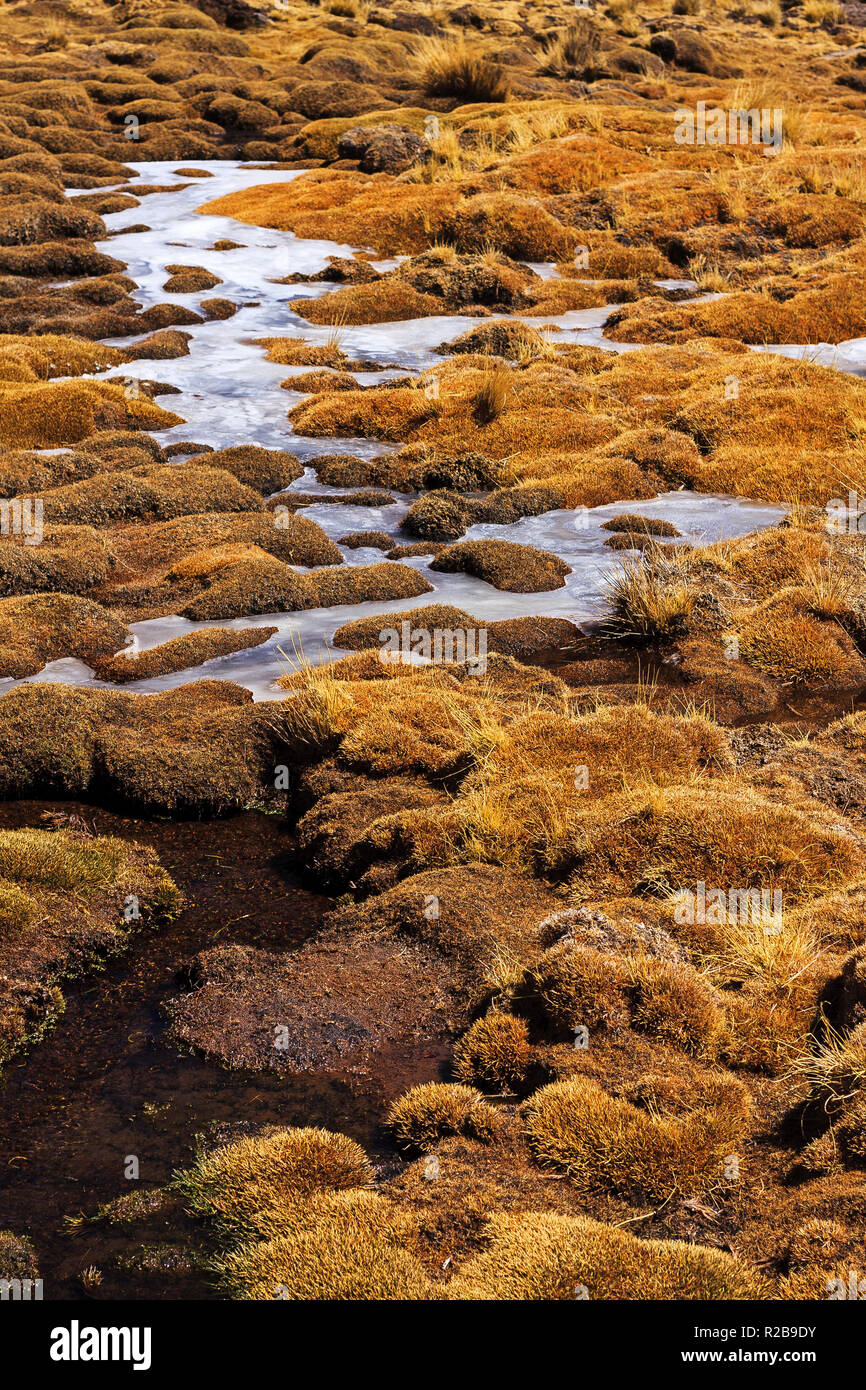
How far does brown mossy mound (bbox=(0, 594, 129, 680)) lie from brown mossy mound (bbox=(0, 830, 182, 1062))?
296 centimetres

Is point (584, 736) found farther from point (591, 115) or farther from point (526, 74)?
point (526, 74)

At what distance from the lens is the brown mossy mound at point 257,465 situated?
611 inches

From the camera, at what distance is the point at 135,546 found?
13711 mm

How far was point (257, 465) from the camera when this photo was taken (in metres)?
15.6

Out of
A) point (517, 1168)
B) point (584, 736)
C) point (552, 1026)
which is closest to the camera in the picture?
point (517, 1168)

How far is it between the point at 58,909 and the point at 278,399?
1216cm

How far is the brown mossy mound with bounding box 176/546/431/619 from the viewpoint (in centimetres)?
1225

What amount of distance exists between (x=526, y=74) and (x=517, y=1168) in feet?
136

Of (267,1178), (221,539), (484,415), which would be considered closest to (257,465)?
(221,539)

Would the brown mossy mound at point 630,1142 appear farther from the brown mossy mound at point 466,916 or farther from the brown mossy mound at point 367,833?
the brown mossy mound at point 367,833

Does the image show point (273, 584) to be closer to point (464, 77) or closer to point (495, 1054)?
point (495, 1054)

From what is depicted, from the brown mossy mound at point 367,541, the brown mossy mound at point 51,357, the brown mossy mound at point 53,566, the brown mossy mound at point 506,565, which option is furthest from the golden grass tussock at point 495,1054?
the brown mossy mound at point 51,357
